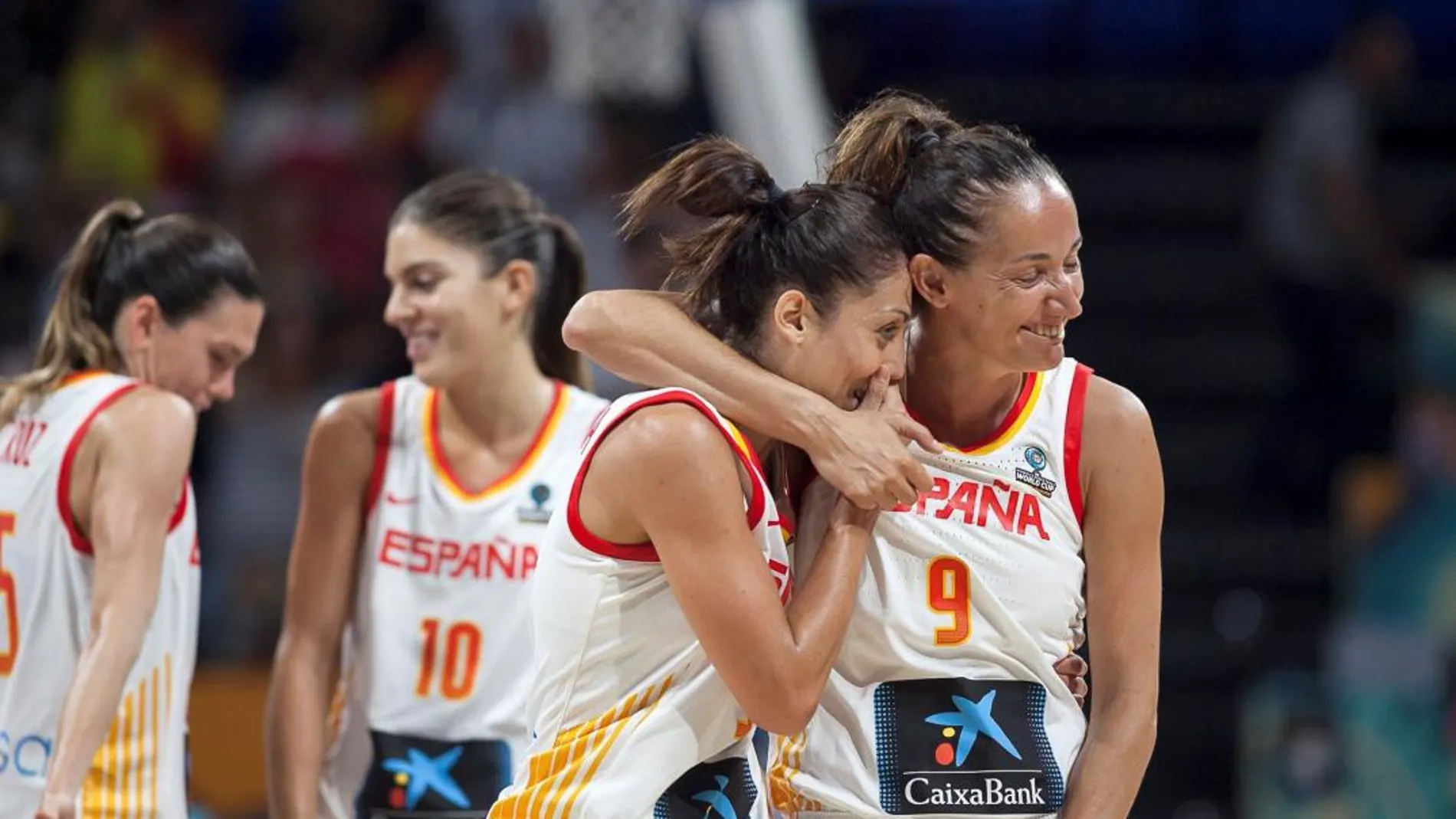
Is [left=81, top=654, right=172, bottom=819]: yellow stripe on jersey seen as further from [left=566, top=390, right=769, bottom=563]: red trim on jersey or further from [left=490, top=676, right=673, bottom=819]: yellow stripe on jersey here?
[left=566, top=390, right=769, bottom=563]: red trim on jersey

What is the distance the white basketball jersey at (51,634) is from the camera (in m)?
3.83

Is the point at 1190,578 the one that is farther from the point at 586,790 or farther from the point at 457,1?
the point at 586,790

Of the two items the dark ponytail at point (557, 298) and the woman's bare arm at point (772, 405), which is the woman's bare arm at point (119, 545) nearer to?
the dark ponytail at point (557, 298)

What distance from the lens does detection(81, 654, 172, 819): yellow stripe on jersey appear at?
3826mm

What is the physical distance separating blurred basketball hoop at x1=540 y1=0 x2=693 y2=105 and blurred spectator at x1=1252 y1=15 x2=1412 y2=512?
9.15ft

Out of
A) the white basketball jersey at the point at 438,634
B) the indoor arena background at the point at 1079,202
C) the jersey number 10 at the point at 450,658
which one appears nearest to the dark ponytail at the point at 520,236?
the white basketball jersey at the point at 438,634

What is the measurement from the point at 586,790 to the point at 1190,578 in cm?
580

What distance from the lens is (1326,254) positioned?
8.94 m

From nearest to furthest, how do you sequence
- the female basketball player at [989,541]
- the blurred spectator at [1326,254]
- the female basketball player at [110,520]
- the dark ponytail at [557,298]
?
the female basketball player at [989,541]
the female basketball player at [110,520]
the dark ponytail at [557,298]
the blurred spectator at [1326,254]

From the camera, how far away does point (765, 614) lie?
9.67ft

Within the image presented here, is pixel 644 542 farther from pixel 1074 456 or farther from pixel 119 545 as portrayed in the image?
pixel 119 545

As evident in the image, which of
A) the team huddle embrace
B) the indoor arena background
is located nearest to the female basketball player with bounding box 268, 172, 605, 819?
the team huddle embrace

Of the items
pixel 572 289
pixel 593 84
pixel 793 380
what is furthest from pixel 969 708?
pixel 593 84

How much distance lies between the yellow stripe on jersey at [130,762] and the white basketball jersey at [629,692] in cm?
106
